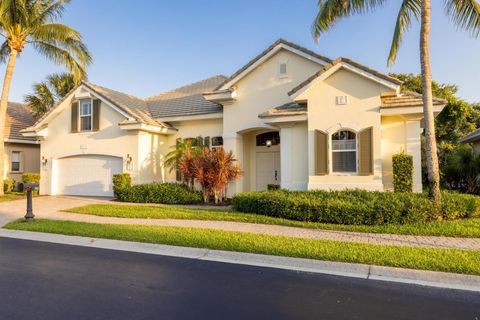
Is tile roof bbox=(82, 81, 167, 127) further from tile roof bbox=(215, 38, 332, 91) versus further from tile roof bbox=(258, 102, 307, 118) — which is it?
tile roof bbox=(258, 102, 307, 118)

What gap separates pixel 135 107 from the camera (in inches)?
742

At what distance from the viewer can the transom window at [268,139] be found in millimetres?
17062

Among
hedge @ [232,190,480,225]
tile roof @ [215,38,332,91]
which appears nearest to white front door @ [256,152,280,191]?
tile roof @ [215,38,332,91]

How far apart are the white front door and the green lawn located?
18.3 ft

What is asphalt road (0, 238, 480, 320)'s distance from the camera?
439 centimetres

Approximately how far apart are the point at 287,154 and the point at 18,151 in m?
19.0

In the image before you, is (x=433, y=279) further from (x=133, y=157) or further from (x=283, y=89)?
(x=133, y=157)

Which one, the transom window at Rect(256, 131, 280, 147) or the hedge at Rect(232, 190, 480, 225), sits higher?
the transom window at Rect(256, 131, 280, 147)

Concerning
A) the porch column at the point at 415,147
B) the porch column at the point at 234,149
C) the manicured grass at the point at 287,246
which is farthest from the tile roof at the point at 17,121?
the porch column at the point at 415,147

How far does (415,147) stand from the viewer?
12945mm

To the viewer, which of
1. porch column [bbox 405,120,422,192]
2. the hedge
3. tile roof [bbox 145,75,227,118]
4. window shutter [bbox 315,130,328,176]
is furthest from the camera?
tile roof [bbox 145,75,227,118]

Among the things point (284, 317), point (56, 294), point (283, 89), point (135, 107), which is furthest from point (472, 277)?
point (135, 107)

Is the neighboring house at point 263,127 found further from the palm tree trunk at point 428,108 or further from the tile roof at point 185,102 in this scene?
the palm tree trunk at point 428,108

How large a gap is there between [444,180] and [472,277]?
14.4 meters
